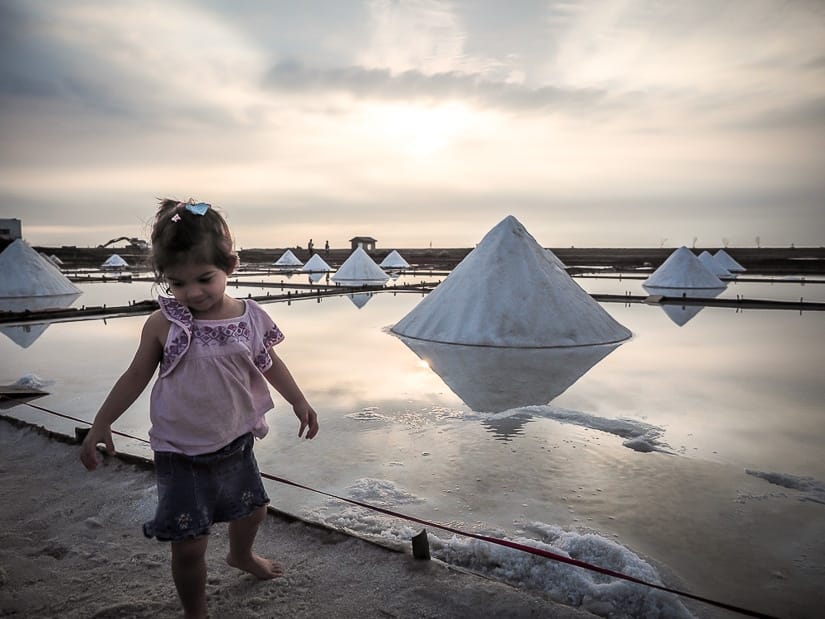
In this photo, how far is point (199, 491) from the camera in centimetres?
160

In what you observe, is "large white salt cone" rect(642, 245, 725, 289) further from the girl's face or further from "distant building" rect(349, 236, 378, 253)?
"distant building" rect(349, 236, 378, 253)

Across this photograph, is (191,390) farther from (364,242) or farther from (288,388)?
(364,242)

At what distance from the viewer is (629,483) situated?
10.2ft

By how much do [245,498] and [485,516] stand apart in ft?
4.54

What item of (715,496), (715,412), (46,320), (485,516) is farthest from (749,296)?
(46,320)

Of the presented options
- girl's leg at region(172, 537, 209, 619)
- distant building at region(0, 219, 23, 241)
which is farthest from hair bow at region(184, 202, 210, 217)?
distant building at region(0, 219, 23, 241)

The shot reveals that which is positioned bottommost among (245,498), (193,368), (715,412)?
(715,412)

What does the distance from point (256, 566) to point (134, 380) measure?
0.85 m

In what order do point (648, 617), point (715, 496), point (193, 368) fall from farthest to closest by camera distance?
1. point (715, 496)
2. point (648, 617)
3. point (193, 368)

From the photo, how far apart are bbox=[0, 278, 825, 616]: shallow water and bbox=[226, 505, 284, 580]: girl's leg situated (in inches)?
25.8

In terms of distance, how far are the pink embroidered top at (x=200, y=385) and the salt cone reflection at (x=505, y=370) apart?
287cm

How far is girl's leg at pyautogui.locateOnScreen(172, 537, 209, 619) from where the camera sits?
157 cm

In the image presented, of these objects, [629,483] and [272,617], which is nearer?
[272,617]

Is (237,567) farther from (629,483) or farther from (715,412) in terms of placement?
(715,412)
